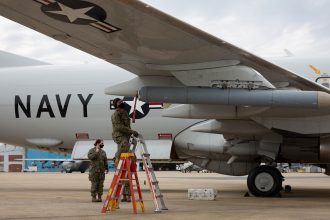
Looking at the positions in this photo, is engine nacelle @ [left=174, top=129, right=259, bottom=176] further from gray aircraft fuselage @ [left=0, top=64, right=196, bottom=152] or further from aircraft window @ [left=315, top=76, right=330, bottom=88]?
aircraft window @ [left=315, top=76, right=330, bottom=88]

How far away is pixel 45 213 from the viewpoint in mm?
9742

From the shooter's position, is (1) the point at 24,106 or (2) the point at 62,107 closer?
(2) the point at 62,107

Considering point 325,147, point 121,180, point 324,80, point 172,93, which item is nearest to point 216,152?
point 325,147

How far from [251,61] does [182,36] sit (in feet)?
7.01

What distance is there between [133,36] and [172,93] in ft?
5.31

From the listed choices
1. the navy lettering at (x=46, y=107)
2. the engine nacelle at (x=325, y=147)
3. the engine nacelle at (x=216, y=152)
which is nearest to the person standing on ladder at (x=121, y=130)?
the engine nacelle at (x=216, y=152)

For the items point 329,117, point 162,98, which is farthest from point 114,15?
Result: point 329,117

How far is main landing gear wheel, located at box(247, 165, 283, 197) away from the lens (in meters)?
14.7

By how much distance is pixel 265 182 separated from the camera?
1479 cm

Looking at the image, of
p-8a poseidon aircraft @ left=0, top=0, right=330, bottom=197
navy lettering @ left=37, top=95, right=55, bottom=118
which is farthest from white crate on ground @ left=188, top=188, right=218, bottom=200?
navy lettering @ left=37, top=95, right=55, bottom=118

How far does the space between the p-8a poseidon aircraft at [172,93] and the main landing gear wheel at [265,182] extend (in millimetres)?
28

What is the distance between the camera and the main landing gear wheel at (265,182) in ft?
48.3

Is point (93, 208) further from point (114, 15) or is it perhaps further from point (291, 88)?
point (291, 88)

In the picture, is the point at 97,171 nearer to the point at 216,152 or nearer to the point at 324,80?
the point at 216,152
